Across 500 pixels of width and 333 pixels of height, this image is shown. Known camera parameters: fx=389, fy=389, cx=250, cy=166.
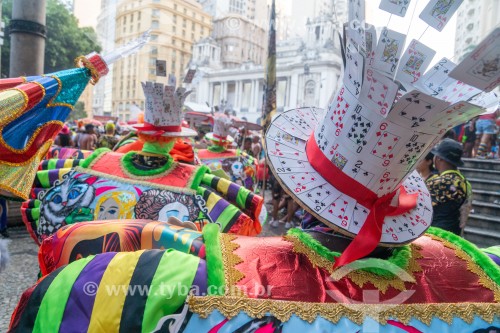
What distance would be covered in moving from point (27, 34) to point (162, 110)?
2101 millimetres

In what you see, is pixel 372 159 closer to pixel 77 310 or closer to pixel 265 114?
pixel 77 310

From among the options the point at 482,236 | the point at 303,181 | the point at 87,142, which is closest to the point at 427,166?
the point at 482,236

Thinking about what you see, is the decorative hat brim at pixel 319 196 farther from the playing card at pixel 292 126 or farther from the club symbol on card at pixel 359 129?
the club symbol on card at pixel 359 129

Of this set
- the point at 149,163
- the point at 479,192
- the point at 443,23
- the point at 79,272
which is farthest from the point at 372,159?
the point at 479,192

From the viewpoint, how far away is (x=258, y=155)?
1258 centimetres

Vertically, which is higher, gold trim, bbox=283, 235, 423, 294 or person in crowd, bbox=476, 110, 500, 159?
person in crowd, bbox=476, 110, 500, 159

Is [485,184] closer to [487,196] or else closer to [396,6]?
[487,196]

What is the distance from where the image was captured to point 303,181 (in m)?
1.40

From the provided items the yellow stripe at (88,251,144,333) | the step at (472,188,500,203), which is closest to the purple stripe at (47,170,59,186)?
the yellow stripe at (88,251,144,333)

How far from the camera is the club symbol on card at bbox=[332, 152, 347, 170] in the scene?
135cm

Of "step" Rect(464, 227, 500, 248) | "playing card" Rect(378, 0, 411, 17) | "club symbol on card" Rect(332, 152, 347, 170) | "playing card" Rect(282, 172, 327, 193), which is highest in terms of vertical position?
"playing card" Rect(378, 0, 411, 17)

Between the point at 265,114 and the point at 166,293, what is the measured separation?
13.4 ft

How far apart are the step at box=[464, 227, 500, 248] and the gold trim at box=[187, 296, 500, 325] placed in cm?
549

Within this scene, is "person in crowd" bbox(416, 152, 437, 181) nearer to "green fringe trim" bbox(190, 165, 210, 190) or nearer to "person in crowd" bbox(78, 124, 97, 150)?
"green fringe trim" bbox(190, 165, 210, 190)
